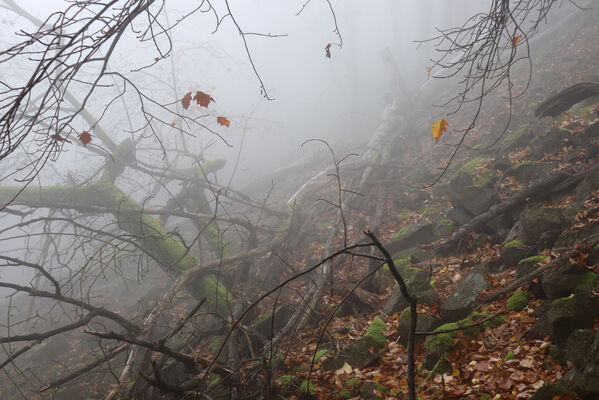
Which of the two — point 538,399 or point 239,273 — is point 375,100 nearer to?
point 239,273

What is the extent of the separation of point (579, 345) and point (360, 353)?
6.87ft

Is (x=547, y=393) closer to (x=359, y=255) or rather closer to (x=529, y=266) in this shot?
(x=529, y=266)

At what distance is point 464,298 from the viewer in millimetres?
3953

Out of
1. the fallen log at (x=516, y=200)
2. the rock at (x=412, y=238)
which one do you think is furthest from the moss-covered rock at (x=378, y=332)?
the rock at (x=412, y=238)

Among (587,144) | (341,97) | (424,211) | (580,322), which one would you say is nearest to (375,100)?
(341,97)

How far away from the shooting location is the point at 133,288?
11.5 metres

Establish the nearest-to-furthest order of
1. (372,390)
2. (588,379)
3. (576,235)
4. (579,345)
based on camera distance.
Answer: (588,379), (579,345), (372,390), (576,235)

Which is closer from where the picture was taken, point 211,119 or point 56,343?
point 56,343

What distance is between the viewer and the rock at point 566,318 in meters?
2.81

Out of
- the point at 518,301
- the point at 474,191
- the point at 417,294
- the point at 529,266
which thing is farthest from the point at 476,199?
the point at 518,301

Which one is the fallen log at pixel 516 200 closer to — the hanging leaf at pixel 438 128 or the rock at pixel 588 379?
the hanging leaf at pixel 438 128

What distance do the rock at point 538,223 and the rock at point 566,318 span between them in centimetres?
159

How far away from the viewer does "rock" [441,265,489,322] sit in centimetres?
385

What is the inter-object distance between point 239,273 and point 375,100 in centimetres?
1989
